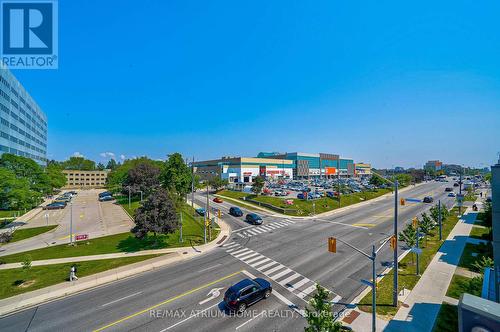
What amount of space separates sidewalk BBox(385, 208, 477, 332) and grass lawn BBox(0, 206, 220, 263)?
22533 mm

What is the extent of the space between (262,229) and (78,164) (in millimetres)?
166419

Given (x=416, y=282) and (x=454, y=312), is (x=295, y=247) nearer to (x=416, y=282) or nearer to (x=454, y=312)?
(x=416, y=282)

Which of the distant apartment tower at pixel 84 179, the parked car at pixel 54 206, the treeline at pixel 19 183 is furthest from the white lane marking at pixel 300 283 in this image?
the distant apartment tower at pixel 84 179

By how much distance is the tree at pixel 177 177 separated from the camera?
4241cm

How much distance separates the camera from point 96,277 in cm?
1905

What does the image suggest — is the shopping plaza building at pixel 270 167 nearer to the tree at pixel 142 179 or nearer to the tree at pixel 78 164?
the tree at pixel 142 179

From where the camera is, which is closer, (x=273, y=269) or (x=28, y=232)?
(x=273, y=269)

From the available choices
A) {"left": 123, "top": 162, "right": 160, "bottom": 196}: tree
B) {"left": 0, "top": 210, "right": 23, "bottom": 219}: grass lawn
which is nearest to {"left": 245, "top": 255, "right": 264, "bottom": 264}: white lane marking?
{"left": 123, "top": 162, "right": 160, "bottom": 196}: tree

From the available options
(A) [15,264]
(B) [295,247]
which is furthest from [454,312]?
(A) [15,264]

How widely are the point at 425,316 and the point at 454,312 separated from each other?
1.98m

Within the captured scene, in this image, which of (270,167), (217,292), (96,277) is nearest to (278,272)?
(217,292)

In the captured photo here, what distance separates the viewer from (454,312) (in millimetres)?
12953

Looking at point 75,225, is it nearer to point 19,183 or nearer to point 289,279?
point 19,183

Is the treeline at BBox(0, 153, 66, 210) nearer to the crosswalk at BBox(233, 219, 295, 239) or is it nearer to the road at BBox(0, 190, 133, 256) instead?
the road at BBox(0, 190, 133, 256)
